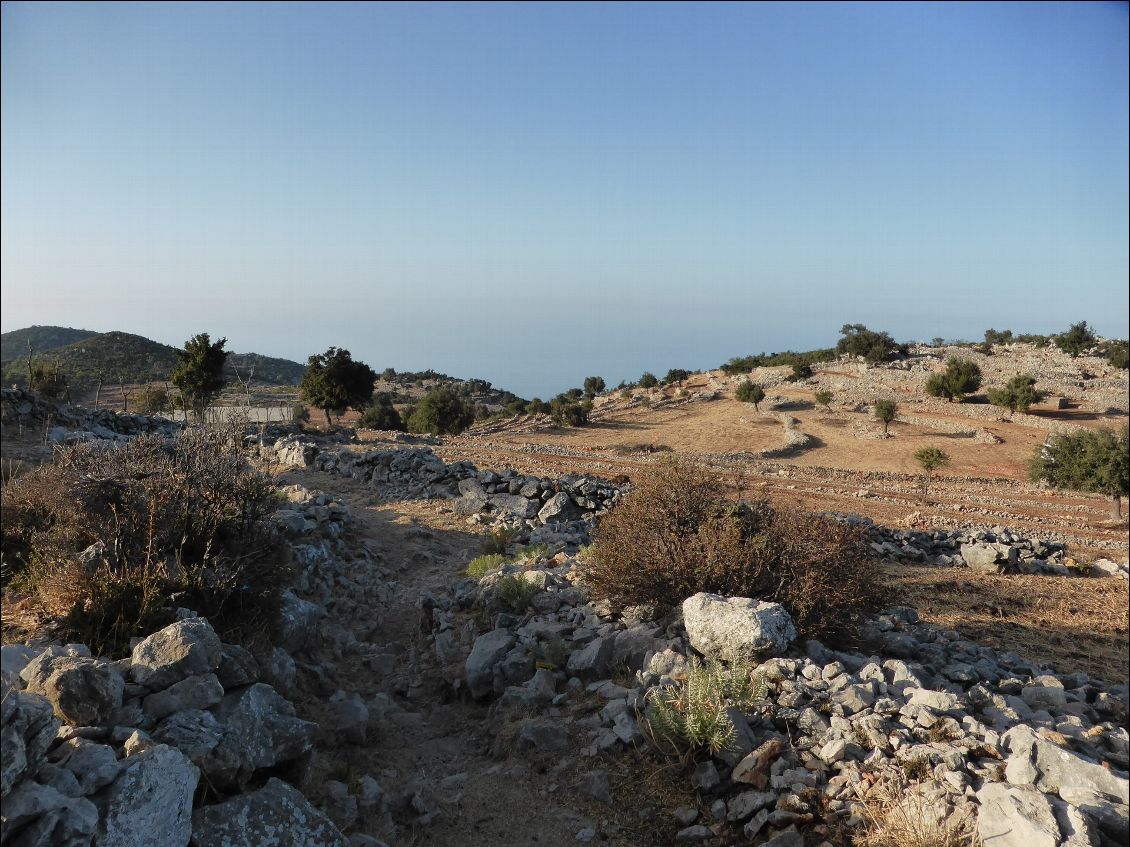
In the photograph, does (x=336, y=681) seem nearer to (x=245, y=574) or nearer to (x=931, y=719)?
(x=245, y=574)

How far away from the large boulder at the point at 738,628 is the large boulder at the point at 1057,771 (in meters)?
2.02

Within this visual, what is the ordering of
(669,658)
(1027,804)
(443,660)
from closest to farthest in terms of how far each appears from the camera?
1. (1027,804)
2. (669,658)
3. (443,660)

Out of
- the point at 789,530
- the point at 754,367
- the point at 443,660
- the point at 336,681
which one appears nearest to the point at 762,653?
the point at 789,530

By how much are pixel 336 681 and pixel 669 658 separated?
3429 millimetres

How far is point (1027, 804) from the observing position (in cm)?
411

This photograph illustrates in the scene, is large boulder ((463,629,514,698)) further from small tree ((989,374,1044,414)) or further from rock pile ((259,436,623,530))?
small tree ((989,374,1044,414))

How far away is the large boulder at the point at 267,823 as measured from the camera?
3.62m

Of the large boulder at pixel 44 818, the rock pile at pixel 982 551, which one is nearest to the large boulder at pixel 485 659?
the large boulder at pixel 44 818

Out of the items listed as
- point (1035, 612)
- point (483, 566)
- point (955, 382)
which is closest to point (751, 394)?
point (955, 382)

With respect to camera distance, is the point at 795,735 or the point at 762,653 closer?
the point at 795,735

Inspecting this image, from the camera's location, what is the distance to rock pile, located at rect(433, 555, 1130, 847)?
439 centimetres

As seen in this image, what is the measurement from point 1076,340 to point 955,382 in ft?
85.5

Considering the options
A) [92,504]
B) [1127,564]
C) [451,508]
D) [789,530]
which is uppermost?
[92,504]

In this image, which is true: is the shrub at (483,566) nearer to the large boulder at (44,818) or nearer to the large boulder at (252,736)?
the large boulder at (252,736)
